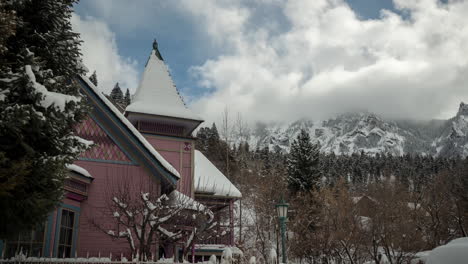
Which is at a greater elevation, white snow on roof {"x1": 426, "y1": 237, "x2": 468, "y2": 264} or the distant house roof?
the distant house roof

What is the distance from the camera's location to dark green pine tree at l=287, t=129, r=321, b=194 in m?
33.6

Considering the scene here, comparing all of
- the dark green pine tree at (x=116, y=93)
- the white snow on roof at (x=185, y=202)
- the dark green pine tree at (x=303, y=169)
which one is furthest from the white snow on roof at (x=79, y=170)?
the dark green pine tree at (x=116, y=93)

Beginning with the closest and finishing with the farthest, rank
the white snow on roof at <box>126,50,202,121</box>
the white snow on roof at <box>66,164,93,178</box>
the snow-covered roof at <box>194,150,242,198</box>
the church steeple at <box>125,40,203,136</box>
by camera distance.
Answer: the white snow on roof at <box>66,164,93,178</box>, the church steeple at <box>125,40,203,136</box>, the white snow on roof at <box>126,50,202,121</box>, the snow-covered roof at <box>194,150,242,198</box>

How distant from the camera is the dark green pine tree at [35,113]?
592 cm

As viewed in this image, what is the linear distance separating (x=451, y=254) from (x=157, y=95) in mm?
20098

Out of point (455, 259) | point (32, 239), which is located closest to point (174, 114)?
point (32, 239)

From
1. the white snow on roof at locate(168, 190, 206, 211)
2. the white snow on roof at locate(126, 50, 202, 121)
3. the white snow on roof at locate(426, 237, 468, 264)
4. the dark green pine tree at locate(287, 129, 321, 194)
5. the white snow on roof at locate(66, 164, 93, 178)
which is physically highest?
the white snow on roof at locate(126, 50, 202, 121)

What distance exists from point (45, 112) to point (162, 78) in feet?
60.6

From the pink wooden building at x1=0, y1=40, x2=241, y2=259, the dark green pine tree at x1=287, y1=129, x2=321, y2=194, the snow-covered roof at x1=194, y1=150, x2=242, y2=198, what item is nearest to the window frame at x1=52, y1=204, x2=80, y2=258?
the pink wooden building at x1=0, y1=40, x2=241, y2=259

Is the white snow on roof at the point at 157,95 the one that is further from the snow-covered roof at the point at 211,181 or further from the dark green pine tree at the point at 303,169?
the dark green pine tree at the point at 303,169

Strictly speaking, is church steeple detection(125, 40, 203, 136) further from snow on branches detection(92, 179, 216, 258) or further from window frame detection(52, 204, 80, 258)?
window frame detection(52, 204, 80, 258)

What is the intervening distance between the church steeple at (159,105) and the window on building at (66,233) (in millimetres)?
9431

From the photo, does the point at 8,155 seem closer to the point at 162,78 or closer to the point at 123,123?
the point at 123,123

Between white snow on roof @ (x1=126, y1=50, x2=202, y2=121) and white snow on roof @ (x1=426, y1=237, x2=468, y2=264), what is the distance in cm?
1725
